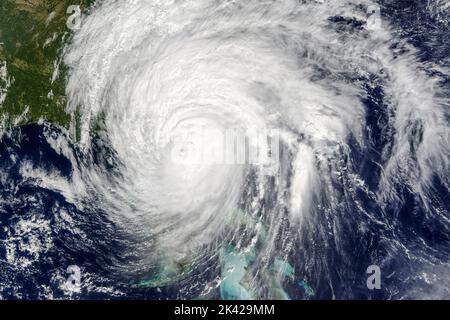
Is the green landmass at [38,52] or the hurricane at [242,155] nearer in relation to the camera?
the hurricane at [242,155]

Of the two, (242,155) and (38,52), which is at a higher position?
(38,52)

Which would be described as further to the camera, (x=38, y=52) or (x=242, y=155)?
(x=38, y=52)

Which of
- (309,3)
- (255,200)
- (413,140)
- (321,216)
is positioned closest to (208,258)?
(255,200)
